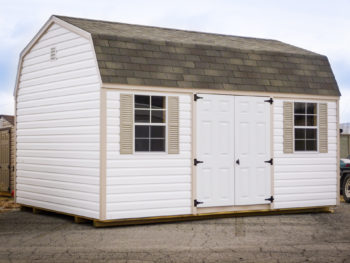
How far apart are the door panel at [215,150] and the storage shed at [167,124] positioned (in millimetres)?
21

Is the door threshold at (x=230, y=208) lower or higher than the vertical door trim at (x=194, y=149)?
lower

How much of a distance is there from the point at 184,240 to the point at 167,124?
2.55m

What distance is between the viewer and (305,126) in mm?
12195

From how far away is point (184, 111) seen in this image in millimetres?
10766

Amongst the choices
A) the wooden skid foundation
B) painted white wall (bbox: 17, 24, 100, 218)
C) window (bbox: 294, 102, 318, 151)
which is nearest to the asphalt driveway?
the wooden skid foundation

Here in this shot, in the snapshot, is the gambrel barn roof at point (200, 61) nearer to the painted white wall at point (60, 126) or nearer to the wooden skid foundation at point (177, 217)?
the painted white wall at point (60, 126)

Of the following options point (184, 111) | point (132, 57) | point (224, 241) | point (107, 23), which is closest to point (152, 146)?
point (184, 111)

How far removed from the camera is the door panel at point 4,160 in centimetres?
1612

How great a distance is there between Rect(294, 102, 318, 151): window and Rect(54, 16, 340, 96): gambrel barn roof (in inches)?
14.1

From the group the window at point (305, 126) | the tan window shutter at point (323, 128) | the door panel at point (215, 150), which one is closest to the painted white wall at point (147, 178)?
the door panel at point (215, 150)

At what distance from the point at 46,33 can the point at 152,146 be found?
145 inches

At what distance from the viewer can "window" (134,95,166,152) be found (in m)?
10.4

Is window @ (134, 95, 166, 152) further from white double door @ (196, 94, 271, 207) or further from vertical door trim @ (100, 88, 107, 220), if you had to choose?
white double door @ (196, 94, 271, 207)

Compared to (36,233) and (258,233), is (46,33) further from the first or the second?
(258,233)
